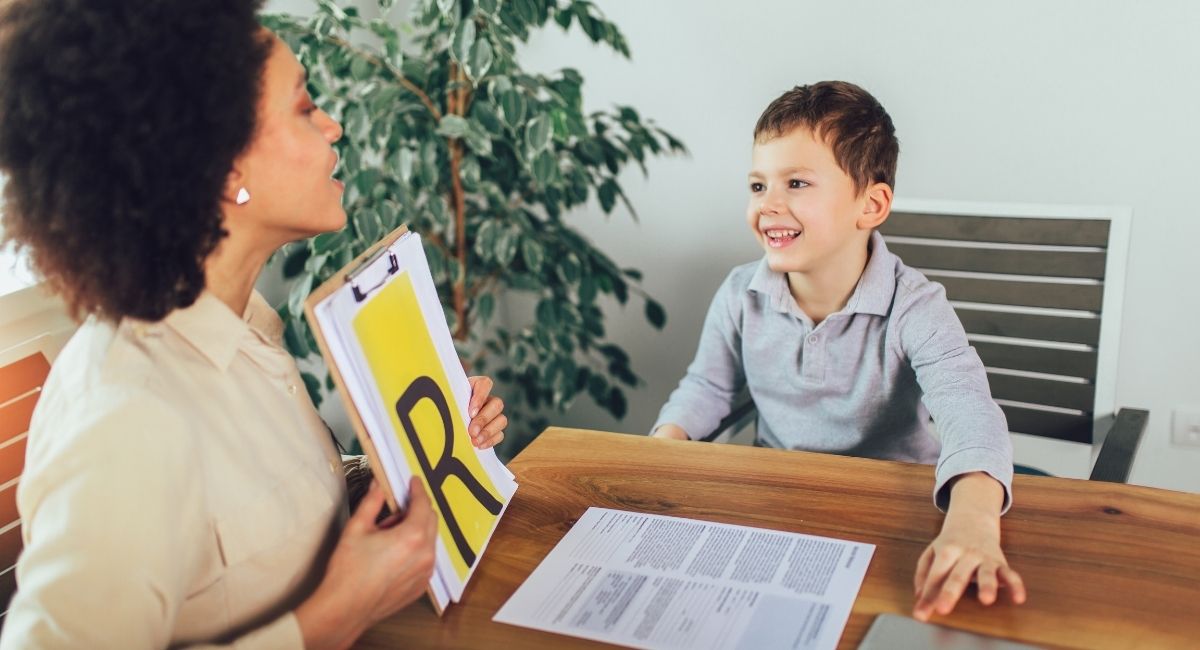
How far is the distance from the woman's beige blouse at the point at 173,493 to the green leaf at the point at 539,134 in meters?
1.01

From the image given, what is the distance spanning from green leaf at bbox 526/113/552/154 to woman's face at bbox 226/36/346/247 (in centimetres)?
95

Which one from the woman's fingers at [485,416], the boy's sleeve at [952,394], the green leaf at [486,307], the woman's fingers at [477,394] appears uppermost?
the woman's fingers at [477,394]

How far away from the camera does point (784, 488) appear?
109 centimetres

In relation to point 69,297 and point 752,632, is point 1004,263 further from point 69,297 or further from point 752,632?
point 69,297

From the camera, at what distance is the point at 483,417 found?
106cm

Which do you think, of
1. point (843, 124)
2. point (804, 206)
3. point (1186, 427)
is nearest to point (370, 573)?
point (804, 206)

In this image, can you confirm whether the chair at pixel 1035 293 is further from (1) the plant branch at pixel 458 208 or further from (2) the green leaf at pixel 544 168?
(1) the plant branch at pixel 458 208

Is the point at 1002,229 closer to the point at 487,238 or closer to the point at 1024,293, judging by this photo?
the point at 1024,293

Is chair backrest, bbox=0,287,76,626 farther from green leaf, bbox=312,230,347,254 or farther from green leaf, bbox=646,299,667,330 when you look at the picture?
green leaf, bbox=646,299,667,330

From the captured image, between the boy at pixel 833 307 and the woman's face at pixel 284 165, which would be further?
the boy at pixel 833 307

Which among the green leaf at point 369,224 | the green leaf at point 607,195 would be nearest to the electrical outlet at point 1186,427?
the green leaf at point 607,195

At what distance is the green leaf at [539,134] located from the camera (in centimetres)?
183

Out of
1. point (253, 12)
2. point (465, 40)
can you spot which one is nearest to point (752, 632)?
point (253, 12)

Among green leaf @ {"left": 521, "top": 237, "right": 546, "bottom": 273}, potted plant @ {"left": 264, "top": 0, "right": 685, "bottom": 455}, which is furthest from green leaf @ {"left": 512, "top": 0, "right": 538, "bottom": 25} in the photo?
green leaf @ {"left": 521, "top": 237, "right": 546, "bottom": 273}
